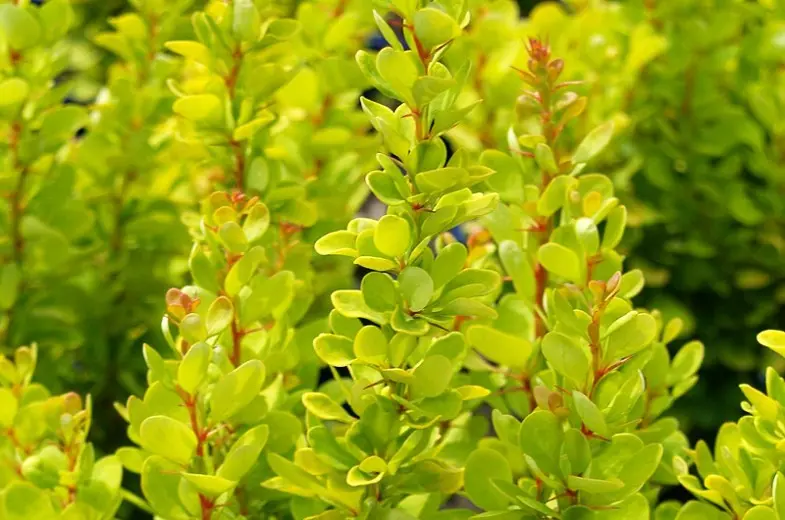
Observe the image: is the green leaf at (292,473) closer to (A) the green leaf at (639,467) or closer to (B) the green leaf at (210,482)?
(B) the green leaf at (210,482)

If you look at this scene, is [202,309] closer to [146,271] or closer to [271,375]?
[271,375]

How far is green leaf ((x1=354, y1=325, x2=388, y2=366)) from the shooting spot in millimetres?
516

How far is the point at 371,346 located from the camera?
520mm

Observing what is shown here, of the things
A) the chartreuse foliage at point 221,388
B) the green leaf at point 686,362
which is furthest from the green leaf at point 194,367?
the green leaf at point 686,362

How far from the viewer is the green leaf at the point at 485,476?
0.58 meters

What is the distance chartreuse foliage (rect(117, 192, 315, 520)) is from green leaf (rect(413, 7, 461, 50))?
16 cm

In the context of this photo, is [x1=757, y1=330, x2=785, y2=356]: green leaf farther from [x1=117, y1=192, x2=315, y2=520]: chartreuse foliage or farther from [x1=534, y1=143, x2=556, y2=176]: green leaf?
[x1=117, y1=192, x2=315, y2=520]: chartreuse foliage

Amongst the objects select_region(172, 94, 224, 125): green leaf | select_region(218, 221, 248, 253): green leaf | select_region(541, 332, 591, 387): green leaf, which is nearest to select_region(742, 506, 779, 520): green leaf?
select_region(541, 332, 591, 387): green leaf

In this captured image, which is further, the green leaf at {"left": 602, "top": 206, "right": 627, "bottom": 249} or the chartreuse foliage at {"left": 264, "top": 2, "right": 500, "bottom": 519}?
the green leaf at {"left": 602, "top": 206, "right": 627, "bottom": 249}

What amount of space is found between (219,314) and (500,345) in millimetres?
183

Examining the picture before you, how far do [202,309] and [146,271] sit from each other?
0.39m

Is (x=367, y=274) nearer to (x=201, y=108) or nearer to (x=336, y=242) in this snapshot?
(x=336, y=242)

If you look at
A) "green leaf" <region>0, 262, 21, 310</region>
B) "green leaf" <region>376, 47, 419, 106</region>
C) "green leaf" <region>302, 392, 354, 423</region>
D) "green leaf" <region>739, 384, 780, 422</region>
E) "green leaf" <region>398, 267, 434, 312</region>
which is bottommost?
"green leaf" <region>0, 262, 21, 310</region>

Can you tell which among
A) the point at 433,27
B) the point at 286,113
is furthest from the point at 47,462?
the point at 286,113
